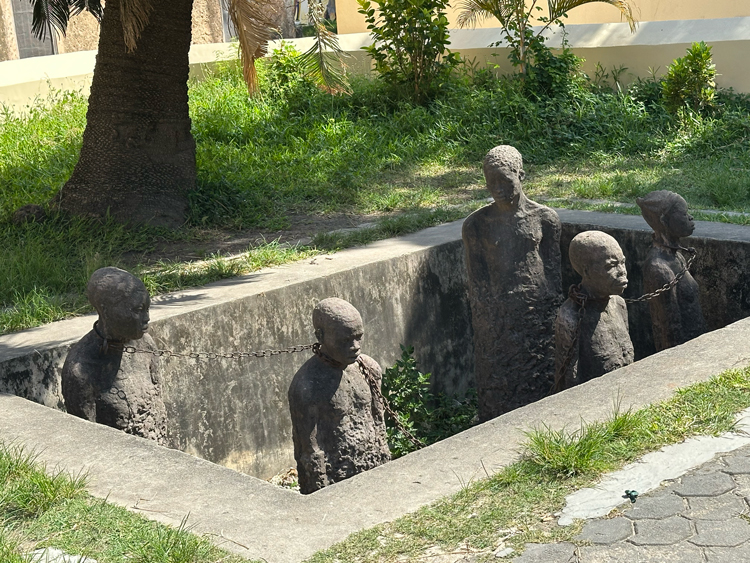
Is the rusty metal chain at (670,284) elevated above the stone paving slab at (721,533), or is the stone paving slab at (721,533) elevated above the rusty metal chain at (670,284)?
the rusty metal chain at (670,284)

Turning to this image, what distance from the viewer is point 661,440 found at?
11.2 feet

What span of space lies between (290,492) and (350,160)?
820 cm

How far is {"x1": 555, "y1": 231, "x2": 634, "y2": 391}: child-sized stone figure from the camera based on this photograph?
4926 mm

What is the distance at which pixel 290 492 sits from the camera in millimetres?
3174

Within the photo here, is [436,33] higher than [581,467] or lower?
higher

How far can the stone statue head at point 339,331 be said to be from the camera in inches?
168

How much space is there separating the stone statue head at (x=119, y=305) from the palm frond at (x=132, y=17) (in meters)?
3.69

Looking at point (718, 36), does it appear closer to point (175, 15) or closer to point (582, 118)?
point (582, 118)

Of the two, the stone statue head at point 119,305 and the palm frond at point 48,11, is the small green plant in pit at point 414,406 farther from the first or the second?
the palm frond at point 48,11

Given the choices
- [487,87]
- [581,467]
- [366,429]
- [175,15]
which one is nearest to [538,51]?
[487,87]

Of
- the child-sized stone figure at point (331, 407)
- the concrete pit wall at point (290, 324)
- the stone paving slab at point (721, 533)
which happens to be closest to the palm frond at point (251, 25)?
the concrete pit wall at point (290, 324)

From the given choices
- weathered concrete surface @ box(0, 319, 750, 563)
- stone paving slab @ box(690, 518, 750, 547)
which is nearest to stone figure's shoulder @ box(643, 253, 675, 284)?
weathered concrete surface @ box(0, 319, 750, 563)

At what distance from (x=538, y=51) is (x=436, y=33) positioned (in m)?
1.33

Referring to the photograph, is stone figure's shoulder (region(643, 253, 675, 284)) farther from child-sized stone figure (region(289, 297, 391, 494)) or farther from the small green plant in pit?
child-sized stone figure (region(289, 297, 391, 494))
